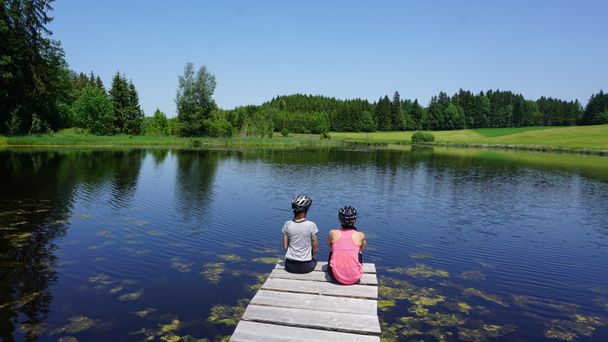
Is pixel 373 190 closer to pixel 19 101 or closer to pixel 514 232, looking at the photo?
pixel 514 232

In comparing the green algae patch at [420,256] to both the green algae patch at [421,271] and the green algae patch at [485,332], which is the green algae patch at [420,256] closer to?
the green algae patch at [421,271]

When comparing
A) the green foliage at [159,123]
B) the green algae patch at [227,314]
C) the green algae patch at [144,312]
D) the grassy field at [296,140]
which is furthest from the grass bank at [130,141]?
the green algae patch at [227,314]

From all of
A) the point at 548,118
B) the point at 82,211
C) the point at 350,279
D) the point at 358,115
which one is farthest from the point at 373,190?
the point at 548,118

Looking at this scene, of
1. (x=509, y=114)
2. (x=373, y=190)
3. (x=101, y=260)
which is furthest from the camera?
(x=509, y=114)

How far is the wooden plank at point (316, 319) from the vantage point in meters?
6.55

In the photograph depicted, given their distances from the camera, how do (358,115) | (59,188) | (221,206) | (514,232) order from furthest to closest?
(358,115) < (59,188) < (221,206) < (514,232)

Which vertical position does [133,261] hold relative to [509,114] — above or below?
below

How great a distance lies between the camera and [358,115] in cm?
17800

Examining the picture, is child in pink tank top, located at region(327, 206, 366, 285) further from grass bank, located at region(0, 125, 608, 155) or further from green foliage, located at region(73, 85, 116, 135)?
green foliage, located at region(73, 85, 116, 135)

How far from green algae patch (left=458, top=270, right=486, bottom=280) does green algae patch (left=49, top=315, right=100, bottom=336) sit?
1078 cm

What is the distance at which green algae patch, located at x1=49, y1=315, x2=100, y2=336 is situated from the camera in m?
9.05

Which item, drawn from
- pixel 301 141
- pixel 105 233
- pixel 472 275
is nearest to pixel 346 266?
pixel 472 275

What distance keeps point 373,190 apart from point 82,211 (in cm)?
2009

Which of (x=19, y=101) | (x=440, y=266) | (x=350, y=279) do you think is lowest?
(x=440, y=266)
